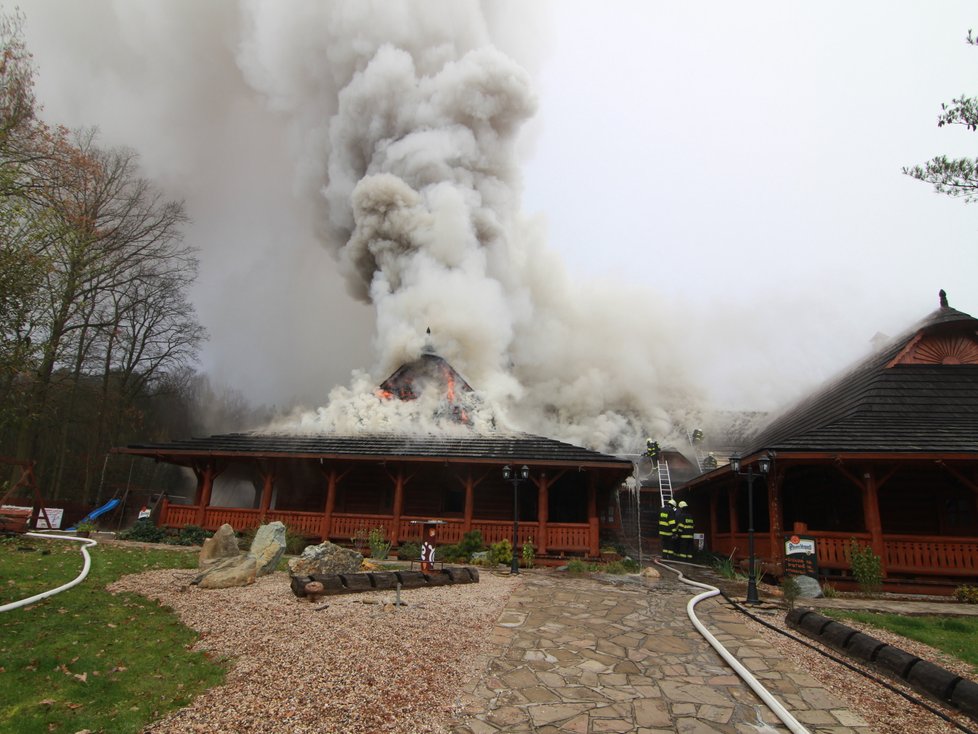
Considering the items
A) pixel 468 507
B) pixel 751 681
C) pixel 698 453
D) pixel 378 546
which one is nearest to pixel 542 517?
pixel 468 507

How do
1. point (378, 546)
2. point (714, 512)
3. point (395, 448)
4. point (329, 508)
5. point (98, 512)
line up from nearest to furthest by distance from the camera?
point (378, 546) → point (395, 448) → point (329, 508) → point (714, 512) → point (98, 512)

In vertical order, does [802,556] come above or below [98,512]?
above

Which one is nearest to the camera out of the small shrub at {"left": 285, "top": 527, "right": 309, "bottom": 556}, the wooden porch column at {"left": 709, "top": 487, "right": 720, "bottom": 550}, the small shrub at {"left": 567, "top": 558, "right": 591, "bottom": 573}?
the small shrub at {"left": 567, "top": 558, "right": 591, "bottom": 573}

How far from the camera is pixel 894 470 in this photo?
40.6 ft

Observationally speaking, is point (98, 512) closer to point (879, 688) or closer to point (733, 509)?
point (733, 509)

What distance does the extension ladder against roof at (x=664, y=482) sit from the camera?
2458cm

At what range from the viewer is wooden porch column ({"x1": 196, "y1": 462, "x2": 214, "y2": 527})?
685 inches

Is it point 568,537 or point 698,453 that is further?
point 698,453

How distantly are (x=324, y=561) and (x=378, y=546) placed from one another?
5.42 metres

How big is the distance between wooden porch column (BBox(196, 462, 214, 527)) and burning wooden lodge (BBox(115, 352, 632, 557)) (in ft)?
0.11

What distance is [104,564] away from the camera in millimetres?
10039

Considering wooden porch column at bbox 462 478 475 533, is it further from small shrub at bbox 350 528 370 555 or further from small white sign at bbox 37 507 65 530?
small white sign at bbox 37 507 65 530

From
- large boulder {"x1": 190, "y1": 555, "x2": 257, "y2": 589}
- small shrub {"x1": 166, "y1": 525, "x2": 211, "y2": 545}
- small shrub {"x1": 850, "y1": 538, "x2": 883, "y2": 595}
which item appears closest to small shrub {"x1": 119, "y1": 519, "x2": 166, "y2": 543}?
small shrub {"x1": 166, "y1": 525, "x2": 211, "y2": 545}

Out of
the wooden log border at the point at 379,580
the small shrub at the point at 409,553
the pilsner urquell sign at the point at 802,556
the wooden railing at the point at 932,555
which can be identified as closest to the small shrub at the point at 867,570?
the wooden railing at the point at 932,555
